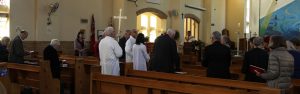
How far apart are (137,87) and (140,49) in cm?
300

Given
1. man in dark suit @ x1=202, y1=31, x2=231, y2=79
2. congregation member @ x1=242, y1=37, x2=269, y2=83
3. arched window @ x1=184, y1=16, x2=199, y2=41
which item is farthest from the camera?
arched window @ x1=184, y1=16, x2=199, y2=41

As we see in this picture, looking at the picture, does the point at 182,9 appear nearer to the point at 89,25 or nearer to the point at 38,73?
the point at 89,25

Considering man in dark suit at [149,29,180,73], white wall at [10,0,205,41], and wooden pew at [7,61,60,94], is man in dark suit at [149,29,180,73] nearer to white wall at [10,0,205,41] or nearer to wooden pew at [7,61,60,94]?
wooden pew at [7,61,60,94]

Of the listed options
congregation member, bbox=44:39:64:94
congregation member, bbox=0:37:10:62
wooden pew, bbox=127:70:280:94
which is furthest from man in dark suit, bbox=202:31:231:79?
congregation member, bbox=0:37:10:62

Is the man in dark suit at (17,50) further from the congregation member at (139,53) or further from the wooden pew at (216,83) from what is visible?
the wooden pew at (216,83)

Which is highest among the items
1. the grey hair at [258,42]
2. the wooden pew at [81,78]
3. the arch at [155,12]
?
the arch at [155,12]

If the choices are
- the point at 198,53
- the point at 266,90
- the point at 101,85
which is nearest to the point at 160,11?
the point at 198,53

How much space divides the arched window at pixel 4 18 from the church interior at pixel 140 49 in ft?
0.09

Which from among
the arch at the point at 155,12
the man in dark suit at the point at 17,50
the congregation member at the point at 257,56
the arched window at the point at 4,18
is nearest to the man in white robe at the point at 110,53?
the man in dark suit at the point at 17,50

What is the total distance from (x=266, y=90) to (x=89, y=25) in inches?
415

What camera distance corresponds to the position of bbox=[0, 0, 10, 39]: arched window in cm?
1172

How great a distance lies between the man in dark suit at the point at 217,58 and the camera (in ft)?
21.6

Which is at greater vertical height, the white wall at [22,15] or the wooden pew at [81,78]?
the white wall at [22,15]

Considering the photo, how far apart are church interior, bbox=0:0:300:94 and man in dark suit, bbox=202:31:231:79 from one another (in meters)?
0.02
